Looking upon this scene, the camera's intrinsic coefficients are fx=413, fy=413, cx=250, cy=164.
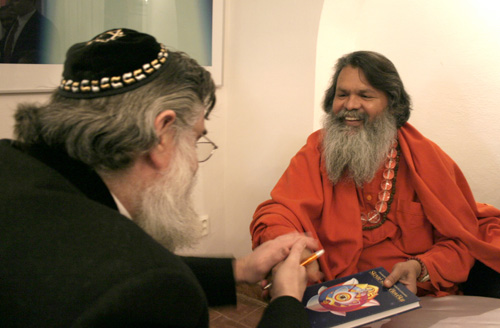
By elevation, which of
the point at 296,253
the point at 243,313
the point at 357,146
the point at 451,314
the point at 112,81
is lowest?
the point at 243,313

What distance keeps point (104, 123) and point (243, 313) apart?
2.18m

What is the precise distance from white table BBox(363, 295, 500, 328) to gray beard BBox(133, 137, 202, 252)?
0.92m

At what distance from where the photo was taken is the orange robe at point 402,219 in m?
1.87

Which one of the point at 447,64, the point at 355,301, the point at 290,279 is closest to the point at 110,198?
the point at 290,279

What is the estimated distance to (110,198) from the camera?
3.14 ft

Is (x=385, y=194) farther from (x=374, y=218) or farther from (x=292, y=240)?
(x=292, y=240)

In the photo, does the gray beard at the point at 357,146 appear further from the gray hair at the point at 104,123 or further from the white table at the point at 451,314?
the gray hair at the point at 104,123

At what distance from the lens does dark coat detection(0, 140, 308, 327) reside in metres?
0.72

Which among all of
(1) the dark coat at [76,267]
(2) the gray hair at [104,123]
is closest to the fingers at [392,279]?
(1) the dark coat at [76,267]

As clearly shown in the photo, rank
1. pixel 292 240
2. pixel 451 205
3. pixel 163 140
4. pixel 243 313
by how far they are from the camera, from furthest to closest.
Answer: pixel 243 313 → pixel 451 205 → pixel 292 240 → pixel 163 140

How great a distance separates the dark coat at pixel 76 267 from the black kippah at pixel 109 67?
0.24 m

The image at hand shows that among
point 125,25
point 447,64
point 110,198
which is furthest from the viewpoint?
point 447,64

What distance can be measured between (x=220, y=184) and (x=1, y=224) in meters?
2.37

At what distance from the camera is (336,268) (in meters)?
1.95
